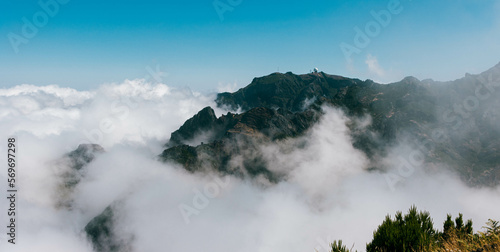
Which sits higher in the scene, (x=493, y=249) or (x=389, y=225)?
(x=389, y=225)

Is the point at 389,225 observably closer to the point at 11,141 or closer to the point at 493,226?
the point at 493,226

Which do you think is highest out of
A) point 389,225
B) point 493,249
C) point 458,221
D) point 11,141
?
point 11,141

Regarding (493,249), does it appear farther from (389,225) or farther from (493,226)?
(389,225)

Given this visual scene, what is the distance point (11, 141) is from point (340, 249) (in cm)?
13869

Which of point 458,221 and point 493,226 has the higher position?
point 458,221

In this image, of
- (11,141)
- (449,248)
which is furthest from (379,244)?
(11,141)

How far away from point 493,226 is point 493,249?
6893 mm

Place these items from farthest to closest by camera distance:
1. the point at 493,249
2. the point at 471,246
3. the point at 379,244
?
1. the point at 379,244
2. the point at 471,246
3. the point at 493,249

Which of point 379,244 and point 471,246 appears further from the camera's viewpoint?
point 379,244

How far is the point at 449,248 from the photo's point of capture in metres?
26.0

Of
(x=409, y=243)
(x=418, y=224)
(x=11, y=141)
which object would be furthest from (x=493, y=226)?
(x=11, y=141)

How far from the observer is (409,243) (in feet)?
121

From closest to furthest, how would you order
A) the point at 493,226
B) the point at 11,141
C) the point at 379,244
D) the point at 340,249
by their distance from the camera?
1. the point at 493,226
2. the point at 340,249
3. the point at 379,244
4. the point at 11,141

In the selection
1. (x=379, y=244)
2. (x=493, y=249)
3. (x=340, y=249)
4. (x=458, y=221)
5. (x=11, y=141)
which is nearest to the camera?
(x=493, y=249)
